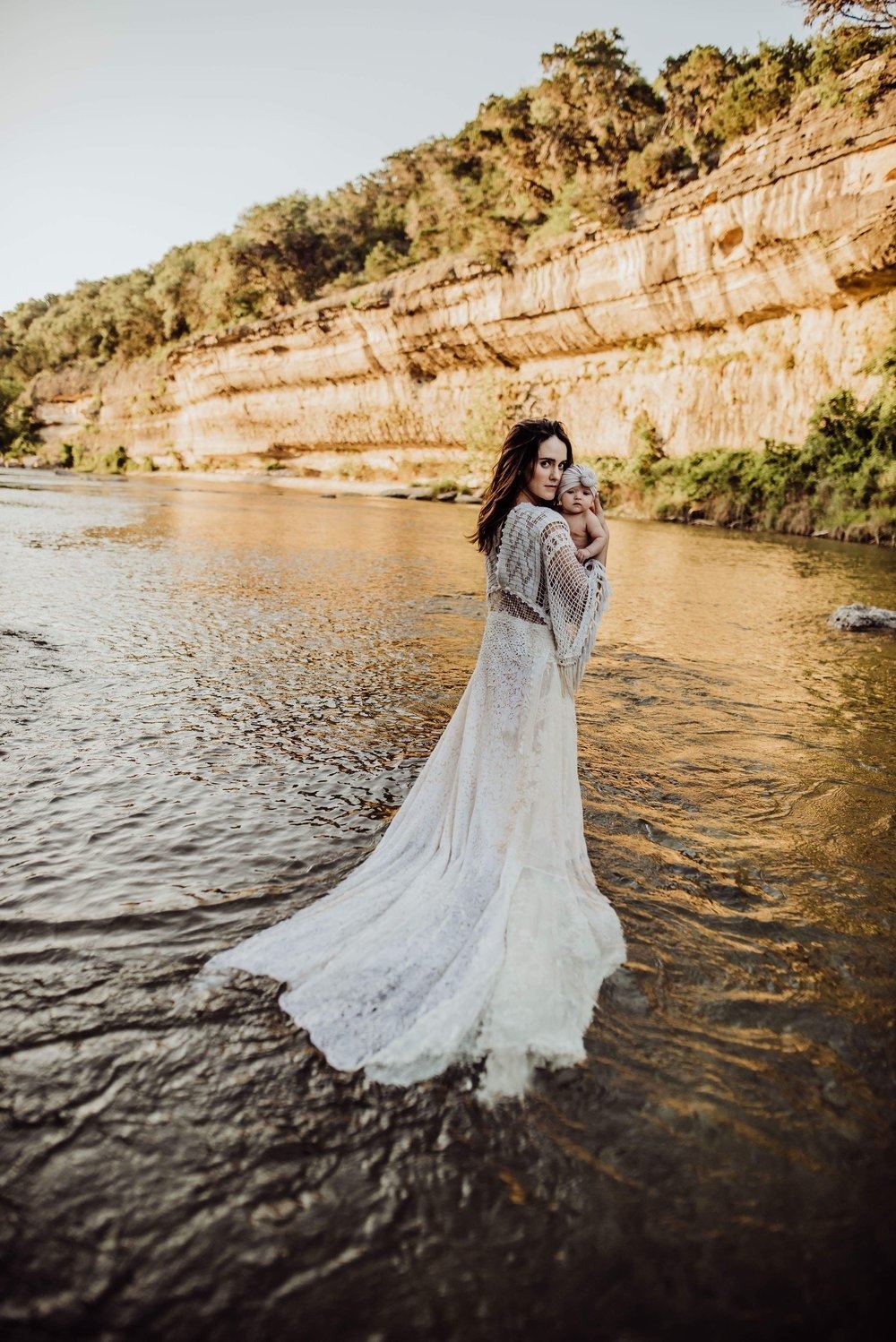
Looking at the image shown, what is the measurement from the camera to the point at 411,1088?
7.90 ft

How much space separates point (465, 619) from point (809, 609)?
553 centimetres

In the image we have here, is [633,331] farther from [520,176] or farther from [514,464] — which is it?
[514,464]

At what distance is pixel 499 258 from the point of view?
1436 inches

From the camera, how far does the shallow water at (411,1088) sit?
184 cm

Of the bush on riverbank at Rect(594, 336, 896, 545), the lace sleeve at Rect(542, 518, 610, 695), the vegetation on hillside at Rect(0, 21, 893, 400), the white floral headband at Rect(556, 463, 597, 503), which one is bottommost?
the lace sleeve at Rect(542, 518, 610, 695)

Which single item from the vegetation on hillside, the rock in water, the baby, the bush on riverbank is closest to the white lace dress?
the baby

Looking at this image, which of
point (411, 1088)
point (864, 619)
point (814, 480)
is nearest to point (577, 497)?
point (411, 1088)

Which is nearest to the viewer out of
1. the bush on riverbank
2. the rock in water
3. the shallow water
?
the shallow water

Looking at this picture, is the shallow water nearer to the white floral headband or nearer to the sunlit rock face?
the white floral headband

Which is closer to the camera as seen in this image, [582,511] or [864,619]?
[582,511]

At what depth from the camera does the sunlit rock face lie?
80.1 ft

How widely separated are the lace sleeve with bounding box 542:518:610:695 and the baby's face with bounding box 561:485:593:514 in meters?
0.13

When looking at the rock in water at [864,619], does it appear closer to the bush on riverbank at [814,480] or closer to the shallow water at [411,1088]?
the shallow water at [411,1088]

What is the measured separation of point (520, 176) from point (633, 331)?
1011 cm
